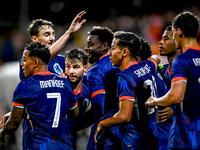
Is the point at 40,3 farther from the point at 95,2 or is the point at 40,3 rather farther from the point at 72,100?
the point at 72,100

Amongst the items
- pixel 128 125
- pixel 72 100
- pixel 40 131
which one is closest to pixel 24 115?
pixel 40 131

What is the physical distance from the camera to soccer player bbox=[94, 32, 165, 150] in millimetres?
3504

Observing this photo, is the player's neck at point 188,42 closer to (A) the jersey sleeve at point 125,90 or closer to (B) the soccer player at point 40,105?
(A) the jersey sleeve at point 125,90

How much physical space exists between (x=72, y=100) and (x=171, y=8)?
836 centimetres

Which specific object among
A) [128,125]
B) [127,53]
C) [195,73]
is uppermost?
[127,53]

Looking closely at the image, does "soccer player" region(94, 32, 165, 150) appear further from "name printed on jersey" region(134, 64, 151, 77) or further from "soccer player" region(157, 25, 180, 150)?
"soccer player" region(157, 25, 180, 150)

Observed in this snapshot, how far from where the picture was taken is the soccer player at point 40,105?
3.42 metres

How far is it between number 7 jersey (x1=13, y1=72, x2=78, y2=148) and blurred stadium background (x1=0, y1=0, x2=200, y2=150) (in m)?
6.72

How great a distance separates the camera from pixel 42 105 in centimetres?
345

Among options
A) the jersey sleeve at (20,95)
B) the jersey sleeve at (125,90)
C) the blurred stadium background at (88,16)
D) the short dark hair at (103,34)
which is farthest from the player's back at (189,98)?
the blurred stadium background at (88,16)

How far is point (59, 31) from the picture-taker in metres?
11.7

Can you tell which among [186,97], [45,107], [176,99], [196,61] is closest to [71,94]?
[45,107]

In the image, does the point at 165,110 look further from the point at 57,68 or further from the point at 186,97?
the point at 57,68

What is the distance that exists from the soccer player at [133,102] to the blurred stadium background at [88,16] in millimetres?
6141
